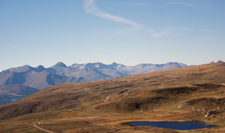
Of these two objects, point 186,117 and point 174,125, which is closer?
point 174,125

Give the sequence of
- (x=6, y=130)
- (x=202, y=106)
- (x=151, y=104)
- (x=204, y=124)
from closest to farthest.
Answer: (x=204, y=124) → (x=6, y=130) → (x=202, y=106) → (x=151, y=104)

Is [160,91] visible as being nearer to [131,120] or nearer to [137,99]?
[137,99]

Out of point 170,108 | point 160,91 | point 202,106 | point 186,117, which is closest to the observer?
point 186,117

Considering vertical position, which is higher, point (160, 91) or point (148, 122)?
point (160, 91)

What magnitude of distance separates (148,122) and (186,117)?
20.2m

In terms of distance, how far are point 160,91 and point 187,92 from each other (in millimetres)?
20049

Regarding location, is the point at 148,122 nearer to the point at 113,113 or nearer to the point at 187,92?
the point at 113,113

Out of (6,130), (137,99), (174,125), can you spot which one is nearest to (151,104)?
(137,99)

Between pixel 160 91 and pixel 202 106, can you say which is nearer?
pixel 202 106

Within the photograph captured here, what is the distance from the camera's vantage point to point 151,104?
6181 inches

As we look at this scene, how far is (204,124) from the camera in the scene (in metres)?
100

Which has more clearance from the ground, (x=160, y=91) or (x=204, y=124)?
(x=160, y=91)

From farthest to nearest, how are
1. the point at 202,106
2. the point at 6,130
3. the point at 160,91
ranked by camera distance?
the point at 160,91, the point at 202,106, the point at 6,130

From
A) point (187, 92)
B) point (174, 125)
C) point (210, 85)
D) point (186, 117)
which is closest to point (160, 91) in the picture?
point (187, 92)
